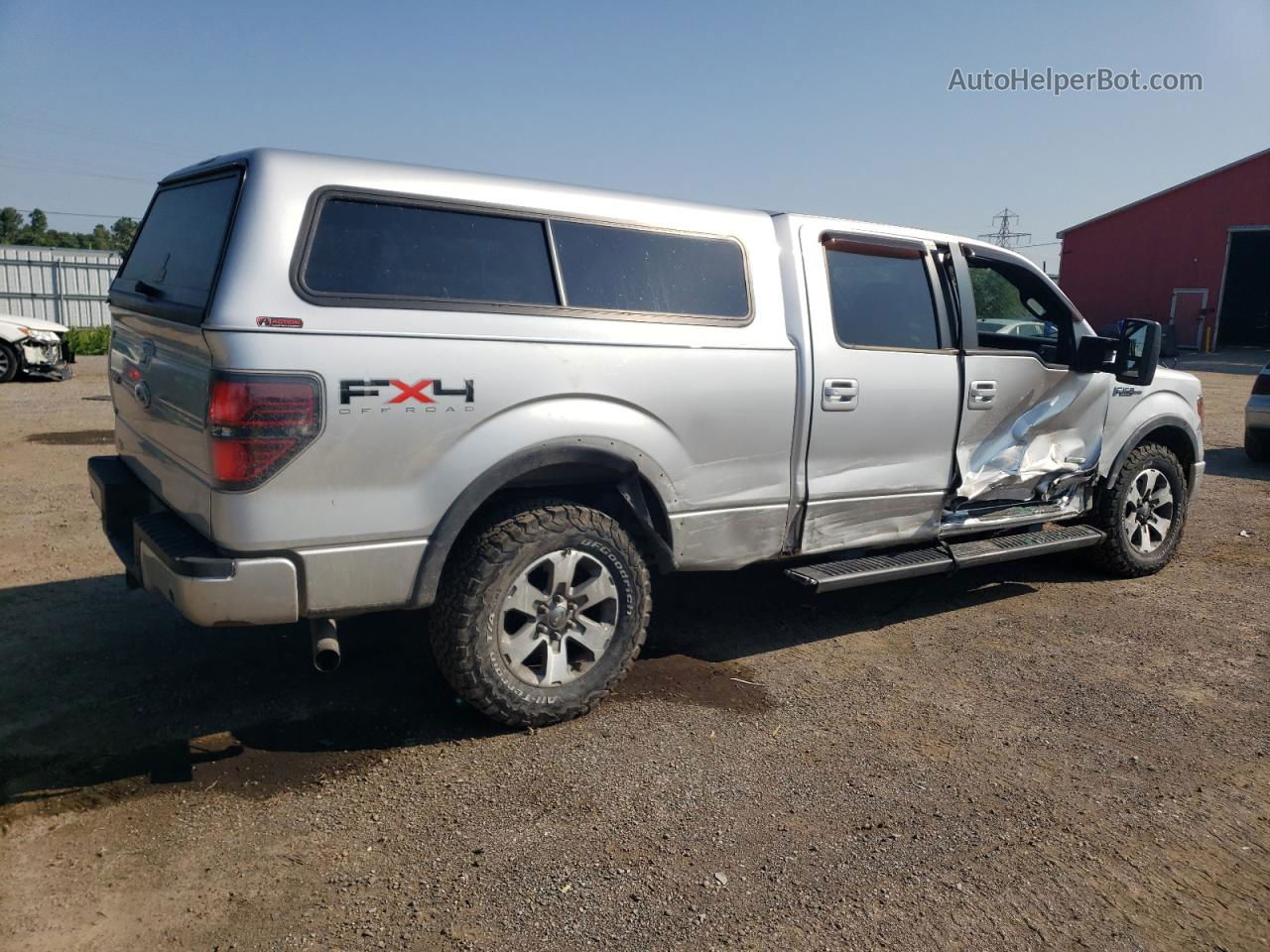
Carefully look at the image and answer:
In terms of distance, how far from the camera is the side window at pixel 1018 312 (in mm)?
6004

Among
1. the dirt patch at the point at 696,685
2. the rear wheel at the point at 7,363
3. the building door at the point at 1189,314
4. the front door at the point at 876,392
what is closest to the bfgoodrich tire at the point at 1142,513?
the front door at the point at 876,392

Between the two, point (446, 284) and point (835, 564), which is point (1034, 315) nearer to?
point (835, 564)

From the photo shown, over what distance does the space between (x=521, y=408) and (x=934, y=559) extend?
2.52m

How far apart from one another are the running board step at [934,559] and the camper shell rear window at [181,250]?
284 centimetres

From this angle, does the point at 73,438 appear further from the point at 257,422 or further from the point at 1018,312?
the point at 1018,312

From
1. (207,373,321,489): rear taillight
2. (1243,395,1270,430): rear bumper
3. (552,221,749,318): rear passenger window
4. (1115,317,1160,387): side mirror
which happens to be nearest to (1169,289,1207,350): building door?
(1243,395,1270,430): rear bumper

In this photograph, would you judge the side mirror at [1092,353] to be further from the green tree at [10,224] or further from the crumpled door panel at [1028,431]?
the green tree at [10,224]

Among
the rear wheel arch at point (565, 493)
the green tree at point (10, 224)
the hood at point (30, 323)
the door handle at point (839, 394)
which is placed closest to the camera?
the rear wheel arch at point (565, 493)

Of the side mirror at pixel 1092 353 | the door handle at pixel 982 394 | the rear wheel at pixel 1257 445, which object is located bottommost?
the rear wheel at pixel 1257 445

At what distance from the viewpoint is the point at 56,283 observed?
2764cm

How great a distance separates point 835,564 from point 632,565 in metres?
1.30

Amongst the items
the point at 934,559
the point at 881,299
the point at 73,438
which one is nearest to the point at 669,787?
the point at 934,559

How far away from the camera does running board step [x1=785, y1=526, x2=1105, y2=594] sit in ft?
15.6

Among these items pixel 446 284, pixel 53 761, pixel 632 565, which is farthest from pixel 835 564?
pixel 53 761
